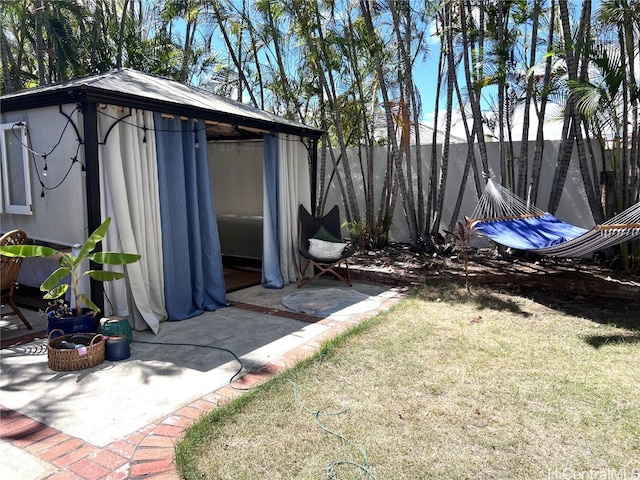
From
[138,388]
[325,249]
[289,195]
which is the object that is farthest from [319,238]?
[138,388]

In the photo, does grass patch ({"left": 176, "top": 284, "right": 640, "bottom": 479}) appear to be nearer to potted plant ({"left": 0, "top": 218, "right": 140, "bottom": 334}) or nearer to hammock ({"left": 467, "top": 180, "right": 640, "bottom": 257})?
hammock ({"left": 467, "top": 180, "right": 640, "bottom": 257})

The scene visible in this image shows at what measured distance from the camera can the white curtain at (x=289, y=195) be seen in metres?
5.76

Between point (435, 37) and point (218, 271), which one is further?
point (435, 37)

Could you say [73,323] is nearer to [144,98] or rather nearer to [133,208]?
[133,208]

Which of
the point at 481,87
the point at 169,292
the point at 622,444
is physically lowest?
the point at 622,444

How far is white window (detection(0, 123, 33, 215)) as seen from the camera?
167 inches

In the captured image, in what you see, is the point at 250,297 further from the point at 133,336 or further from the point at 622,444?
the point at 622,444

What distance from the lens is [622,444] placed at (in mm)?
2240

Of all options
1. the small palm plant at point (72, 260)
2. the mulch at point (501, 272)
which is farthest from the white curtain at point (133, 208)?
the mulch at point (501, 272)

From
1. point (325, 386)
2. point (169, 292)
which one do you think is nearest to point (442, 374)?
point (325, 386)

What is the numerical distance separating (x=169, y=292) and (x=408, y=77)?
448cm

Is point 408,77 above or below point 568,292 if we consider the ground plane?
above

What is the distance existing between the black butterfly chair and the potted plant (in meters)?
2.48

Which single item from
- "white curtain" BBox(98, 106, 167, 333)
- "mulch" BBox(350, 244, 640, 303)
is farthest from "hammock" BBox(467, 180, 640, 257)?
"white curtain" BBox(98, 106, 167, 333)
